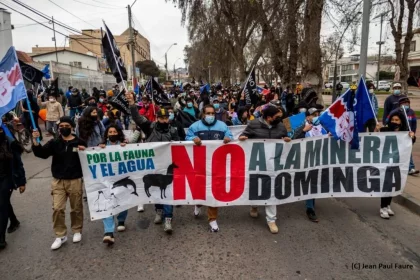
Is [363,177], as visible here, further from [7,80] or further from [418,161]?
[7,80]

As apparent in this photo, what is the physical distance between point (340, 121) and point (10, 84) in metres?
4.47

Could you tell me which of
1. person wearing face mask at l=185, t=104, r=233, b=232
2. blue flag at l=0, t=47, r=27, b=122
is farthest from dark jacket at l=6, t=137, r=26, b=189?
person wearing face mask at l=185, t=104, r=233, b=232

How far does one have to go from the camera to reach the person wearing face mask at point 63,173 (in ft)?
13.3

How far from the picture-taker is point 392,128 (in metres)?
5.38

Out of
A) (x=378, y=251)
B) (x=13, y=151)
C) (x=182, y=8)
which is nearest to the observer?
(x=378, y=251)

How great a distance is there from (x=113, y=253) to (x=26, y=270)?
917mm

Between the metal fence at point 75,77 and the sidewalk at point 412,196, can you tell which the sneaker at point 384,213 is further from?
the metal fence at point 75,77

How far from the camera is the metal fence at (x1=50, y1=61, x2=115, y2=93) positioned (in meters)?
21.1

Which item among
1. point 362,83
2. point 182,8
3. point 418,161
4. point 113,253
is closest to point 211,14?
point 182,8

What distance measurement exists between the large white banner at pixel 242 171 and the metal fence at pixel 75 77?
17436 mm

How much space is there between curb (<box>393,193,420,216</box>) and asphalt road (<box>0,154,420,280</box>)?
5.4 inches

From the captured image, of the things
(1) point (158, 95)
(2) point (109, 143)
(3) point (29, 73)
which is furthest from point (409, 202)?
(1) point (158, 95)

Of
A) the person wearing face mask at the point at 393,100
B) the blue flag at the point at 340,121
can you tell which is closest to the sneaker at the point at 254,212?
the blue flag at the point at 340,121

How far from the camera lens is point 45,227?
188 inches
